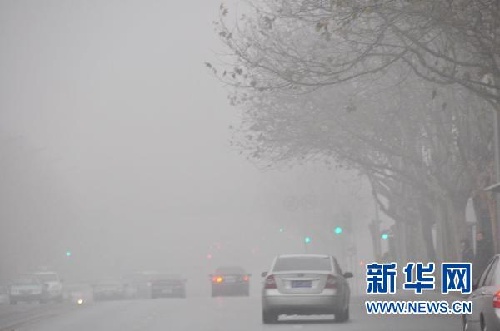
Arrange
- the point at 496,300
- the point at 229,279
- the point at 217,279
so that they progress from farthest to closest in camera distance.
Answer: the point at 229,279
the point at 217,279
the point at 496,300

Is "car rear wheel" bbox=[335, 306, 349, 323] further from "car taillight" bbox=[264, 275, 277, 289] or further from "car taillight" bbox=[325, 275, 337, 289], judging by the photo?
"car taillight" bbox=[264, 275, 277, 289]

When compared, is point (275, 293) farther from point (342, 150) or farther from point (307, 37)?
point (342, 150)

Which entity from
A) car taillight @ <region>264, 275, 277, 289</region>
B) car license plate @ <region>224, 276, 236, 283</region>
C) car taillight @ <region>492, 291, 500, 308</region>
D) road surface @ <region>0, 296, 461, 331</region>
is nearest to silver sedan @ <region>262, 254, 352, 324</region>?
car taillight @ <region>264, 275, 277, 289</region>

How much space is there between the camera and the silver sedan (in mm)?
30109

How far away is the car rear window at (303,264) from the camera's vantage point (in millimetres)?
30875

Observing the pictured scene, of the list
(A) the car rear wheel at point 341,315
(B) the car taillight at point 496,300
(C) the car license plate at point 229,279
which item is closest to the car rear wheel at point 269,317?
(A) the car rear wheel at point 341,315

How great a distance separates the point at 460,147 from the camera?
132 ft

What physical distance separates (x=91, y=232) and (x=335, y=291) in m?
121

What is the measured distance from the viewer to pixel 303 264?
1223 inches

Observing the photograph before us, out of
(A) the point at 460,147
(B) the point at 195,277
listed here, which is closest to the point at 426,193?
(A) the point at 460,147

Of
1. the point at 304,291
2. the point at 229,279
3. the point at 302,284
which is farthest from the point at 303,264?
the point at 229,279

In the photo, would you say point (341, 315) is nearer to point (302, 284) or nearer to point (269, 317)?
point (302, 284)

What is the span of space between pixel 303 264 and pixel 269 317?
1.42 meters

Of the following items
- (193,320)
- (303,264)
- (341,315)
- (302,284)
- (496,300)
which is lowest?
(496,300)
